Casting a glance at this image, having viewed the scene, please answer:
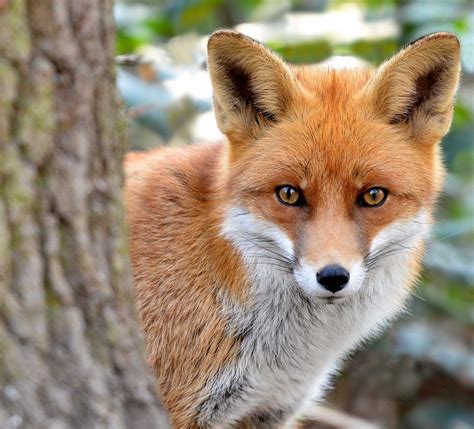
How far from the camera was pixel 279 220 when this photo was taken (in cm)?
368

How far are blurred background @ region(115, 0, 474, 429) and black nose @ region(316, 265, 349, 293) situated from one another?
219cm

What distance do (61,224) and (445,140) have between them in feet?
15.3

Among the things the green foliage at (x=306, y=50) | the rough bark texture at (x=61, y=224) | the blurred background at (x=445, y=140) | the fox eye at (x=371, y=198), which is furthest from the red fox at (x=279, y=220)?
the green foliage at (x=306, y=50)

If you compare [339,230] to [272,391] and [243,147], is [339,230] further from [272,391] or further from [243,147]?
[272,391]

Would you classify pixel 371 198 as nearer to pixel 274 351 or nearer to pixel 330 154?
pixel 330 154

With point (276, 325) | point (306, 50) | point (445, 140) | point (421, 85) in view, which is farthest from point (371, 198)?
point (306, 50)

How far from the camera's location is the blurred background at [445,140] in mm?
5633

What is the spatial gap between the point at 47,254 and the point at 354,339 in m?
2.30

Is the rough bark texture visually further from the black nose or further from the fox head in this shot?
the fox head

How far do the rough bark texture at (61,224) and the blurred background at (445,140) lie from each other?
282 centimetres

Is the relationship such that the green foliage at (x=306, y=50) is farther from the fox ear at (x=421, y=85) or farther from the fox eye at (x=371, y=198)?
the fox eye at (x=371, y=198)

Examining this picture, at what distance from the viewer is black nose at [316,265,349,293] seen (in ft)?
11.0

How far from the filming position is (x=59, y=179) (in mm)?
2295

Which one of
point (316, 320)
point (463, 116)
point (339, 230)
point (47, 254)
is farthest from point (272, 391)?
point (463, 116)
